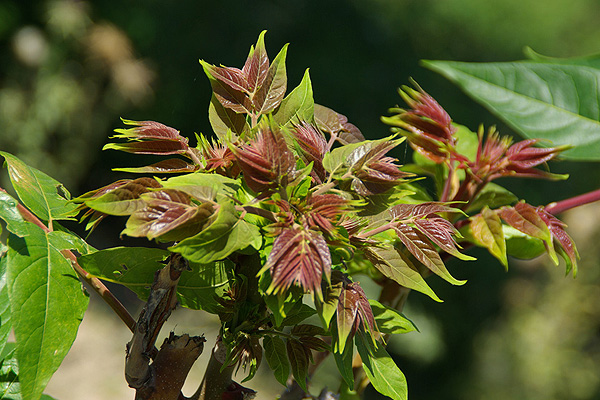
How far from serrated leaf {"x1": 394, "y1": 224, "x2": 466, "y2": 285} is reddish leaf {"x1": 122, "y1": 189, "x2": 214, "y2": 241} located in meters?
0.10

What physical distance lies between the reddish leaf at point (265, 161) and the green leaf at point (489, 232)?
165 mm

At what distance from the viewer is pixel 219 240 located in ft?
0.69

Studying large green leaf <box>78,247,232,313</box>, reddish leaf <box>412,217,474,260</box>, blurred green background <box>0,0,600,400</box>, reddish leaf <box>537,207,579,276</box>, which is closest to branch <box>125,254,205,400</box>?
large green leaf <box>78,247,232,313</box>

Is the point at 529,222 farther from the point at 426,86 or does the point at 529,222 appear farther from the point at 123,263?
the point at 426,86

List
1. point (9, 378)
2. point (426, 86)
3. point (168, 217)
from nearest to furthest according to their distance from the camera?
point (168, 217) < point (9, 378) < point (426, 86)

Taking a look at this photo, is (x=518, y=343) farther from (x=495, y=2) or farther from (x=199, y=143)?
(x=199, y=143)

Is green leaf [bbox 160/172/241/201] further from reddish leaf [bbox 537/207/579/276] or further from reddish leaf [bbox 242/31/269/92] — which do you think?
reddish leaf [bbox 537/207/579/276]

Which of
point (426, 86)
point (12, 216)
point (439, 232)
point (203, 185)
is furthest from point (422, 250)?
point (426, 86)

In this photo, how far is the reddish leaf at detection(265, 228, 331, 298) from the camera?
208 millimetres

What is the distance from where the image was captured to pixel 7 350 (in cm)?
33

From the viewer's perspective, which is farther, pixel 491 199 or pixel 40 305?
pixel 491 199

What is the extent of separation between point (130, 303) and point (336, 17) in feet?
4.82

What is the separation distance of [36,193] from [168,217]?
0.14 meters

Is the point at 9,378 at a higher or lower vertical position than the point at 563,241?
lower
